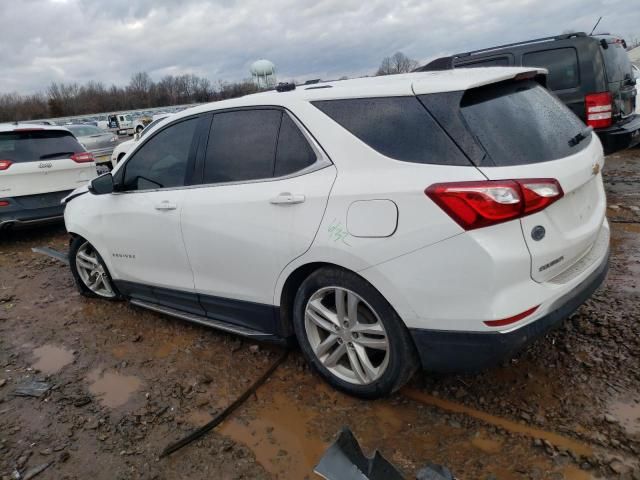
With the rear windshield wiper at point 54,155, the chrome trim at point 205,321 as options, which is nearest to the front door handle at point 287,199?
the chrome trim at point 205,321

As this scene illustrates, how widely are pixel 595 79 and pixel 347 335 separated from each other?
17.9 ft

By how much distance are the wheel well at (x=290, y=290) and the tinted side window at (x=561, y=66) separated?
5.31 metres

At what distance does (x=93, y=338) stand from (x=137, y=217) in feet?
3.73

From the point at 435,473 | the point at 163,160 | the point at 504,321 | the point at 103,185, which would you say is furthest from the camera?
the point at 103,185

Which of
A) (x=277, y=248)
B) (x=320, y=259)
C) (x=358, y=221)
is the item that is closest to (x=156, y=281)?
(x=277, y=248)

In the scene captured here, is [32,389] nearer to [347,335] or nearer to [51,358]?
[51,358]

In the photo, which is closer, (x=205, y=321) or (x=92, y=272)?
(x=205, y=321)

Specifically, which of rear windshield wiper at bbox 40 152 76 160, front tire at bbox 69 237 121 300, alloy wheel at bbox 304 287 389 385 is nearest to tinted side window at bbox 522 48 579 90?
alloy wheel at bbox 304 287 389 385

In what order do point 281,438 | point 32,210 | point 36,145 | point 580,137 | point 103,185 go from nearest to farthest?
point 281,438 → point 580,137 → point 103,185 → point 32,210 → point 36,145

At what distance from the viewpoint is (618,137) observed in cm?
600

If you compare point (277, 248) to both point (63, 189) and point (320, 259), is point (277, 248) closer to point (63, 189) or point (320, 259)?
point (320, 259)

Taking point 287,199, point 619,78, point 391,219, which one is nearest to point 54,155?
point 287,199

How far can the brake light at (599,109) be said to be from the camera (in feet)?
20.0

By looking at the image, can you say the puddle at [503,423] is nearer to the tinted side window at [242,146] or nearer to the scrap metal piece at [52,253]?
the tinted side window at [242,146]
